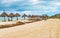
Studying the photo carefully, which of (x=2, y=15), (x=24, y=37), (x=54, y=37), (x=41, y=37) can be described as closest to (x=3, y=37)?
(x=24, y=37)

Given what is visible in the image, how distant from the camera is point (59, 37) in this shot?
12.0m

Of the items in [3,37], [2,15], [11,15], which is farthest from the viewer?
[11,15]

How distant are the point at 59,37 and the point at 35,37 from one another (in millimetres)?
1568

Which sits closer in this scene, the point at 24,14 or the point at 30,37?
the point at 30,37

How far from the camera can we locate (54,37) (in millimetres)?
11891

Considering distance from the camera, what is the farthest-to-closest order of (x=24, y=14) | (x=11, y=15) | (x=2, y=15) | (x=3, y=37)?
(x=24, y=14) → (x=11, y=15) → (x=2, y=15) → (x=3, y=37)

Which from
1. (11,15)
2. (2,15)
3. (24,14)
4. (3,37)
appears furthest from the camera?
(24,14)

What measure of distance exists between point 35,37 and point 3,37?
1989 mm

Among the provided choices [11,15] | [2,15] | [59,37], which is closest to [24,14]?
[11,15]

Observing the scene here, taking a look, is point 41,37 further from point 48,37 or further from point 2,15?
point 2,15

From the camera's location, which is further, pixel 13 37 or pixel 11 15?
pixel 11 15

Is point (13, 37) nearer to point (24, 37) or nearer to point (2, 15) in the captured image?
point (24, 37)

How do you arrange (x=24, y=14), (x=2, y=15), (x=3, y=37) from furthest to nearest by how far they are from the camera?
(x=24, y=14) < (x=2, y=15) < (x=3, y=37)

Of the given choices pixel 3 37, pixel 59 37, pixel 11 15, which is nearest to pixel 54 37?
pixel 59 37
